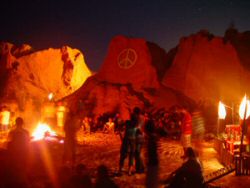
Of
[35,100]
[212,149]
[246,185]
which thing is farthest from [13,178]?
[35,100]

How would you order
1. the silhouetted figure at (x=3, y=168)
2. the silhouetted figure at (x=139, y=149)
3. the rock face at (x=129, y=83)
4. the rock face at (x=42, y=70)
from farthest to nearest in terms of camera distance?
the rock face at (x=42, y=70), the rock face at (x=129, y=83), the silhouetted figure at (x=139, y=149), the silhouetted figure at (x=3, y=168)

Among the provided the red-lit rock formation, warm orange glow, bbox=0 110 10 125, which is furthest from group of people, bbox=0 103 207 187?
the red-lit rock formation

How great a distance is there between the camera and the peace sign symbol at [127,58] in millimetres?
25078

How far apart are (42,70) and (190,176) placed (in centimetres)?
3559

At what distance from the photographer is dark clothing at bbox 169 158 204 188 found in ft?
22.0

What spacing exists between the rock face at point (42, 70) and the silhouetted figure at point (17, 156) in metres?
29.9

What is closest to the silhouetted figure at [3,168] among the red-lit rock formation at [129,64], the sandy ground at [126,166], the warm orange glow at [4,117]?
the sandy ground at [126,166]

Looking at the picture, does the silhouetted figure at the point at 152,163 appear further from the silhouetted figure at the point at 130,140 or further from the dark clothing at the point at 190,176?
the silhouetted figure at the point at 130,140

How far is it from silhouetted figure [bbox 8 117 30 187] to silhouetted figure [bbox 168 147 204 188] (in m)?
3.46

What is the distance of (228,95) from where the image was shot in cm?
2234

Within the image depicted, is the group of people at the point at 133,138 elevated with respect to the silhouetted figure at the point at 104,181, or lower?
elevated

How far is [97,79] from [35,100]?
490 inches

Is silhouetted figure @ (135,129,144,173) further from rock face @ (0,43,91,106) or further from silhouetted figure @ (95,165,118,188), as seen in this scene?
rock face @ (0,43,91,106)

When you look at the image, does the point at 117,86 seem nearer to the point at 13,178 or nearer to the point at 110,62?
the point at 110,62
